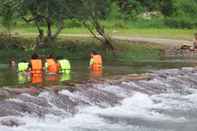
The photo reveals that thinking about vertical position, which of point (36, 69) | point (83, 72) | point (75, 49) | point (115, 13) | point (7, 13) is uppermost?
point (7, 13)

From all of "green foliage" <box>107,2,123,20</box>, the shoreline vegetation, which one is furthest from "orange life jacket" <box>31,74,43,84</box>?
"green foliage" <box>107,2,123,20</box>

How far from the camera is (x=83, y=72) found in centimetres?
3144

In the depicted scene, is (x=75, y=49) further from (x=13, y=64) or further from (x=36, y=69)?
(x=36, y=69)

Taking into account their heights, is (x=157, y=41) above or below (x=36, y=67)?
below

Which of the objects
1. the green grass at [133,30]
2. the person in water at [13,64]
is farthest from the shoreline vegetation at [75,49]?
the green grass at [133,30]

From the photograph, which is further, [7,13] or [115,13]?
[115,13]

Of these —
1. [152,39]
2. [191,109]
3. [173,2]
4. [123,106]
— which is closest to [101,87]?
[123,106]

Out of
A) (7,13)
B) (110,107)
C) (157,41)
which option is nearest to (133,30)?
(157,41)

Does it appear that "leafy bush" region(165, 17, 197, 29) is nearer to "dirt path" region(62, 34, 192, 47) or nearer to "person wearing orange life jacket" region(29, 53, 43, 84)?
"dirt path" region(62, 34, 192, 47)

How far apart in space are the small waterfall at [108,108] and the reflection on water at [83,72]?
8.65ft

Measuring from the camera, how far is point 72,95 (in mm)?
23656

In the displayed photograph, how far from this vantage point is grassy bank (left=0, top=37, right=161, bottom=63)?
40312mm

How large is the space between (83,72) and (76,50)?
10.8 m

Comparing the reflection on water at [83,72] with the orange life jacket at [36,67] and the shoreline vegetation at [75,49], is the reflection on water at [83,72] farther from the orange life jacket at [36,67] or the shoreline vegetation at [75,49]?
the shoreline vegetation at [75,49]
